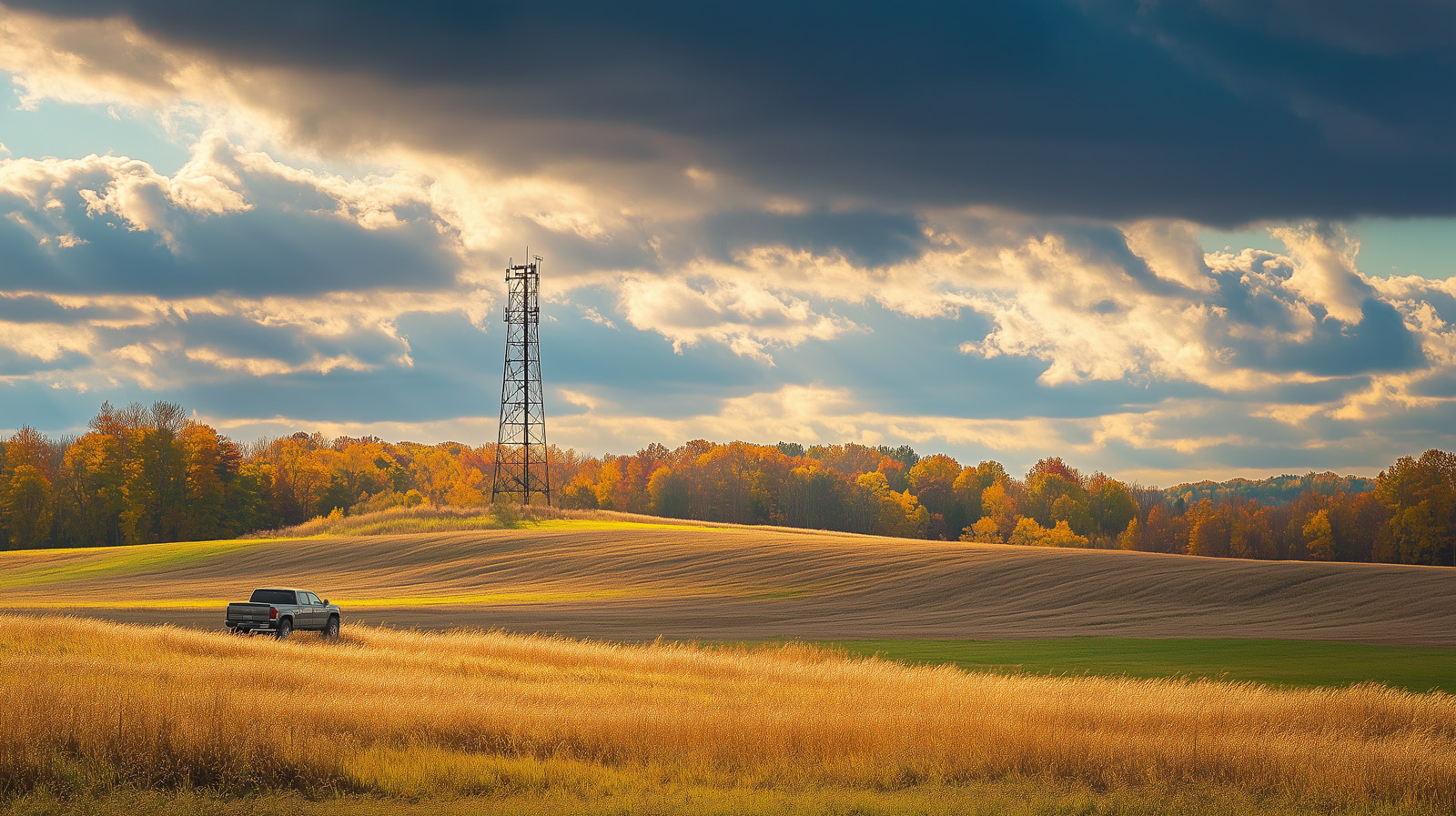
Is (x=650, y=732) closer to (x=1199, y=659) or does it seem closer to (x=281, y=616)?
(x=1199, y=659)

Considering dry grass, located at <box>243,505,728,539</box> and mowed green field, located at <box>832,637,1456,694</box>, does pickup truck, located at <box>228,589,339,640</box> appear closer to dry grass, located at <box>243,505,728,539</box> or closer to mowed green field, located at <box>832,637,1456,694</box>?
mowed green field, located at <box>832,637,1456,694</box>

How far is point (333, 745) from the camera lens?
45.2 ft

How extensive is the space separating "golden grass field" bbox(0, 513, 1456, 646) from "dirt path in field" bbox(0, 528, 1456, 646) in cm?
20

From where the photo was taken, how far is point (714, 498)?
164125 millimetres

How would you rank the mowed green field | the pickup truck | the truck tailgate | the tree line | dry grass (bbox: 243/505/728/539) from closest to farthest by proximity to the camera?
the mowed green field < the pickup truck < the truck tailgate < dry grass (bbox: 243/505/728/539) < the tree line

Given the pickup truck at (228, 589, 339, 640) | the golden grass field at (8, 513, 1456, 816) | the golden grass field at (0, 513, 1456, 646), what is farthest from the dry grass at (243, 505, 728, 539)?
the pickup truck at (228, 589, 339, 640)

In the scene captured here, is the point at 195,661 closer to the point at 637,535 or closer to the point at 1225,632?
the point at 1225,632

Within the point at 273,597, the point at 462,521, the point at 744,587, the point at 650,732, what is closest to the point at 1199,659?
the point at 650,732

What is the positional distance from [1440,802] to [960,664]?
18144 millimetres

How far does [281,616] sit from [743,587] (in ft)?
109

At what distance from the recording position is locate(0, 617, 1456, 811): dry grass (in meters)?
13.2

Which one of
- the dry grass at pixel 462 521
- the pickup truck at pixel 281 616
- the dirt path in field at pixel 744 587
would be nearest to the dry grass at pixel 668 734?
the pickup truck at pixel 281 616

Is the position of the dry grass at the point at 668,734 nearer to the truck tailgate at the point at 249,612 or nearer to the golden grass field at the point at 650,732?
the golden grass field at the point at 650,732

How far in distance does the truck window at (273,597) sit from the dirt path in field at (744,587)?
6282 millimetres
